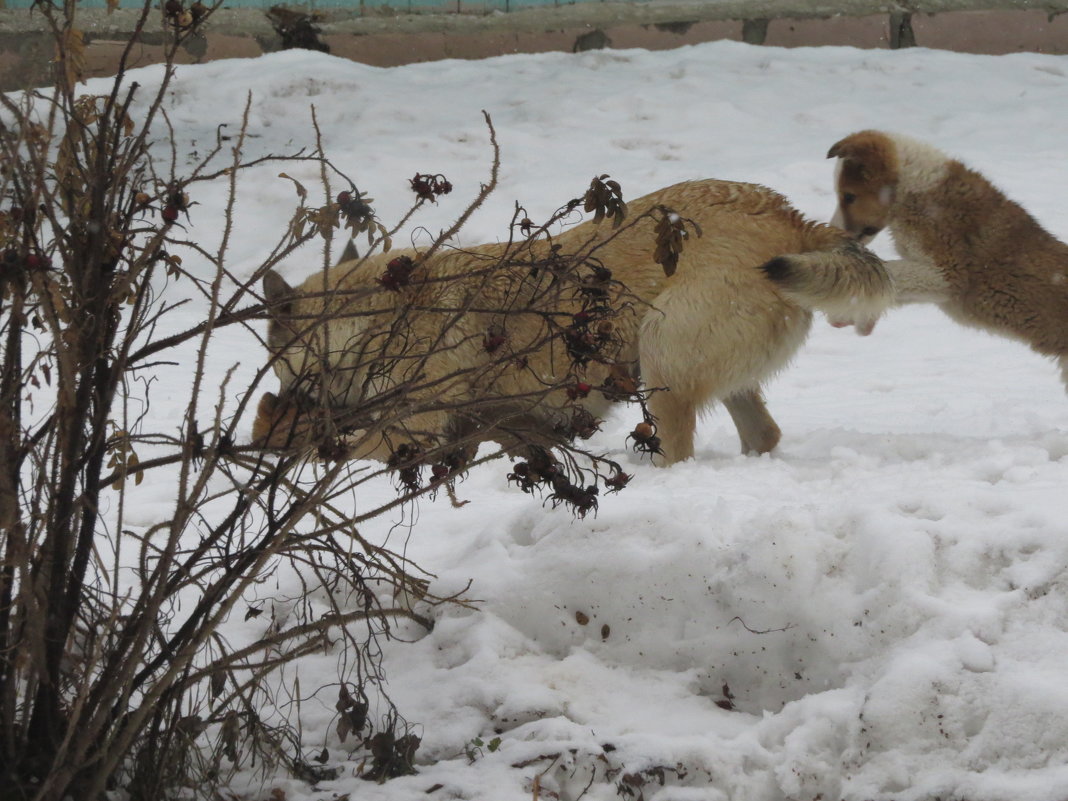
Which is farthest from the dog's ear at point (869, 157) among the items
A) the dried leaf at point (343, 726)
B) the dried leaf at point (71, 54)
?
the dried leaf at point (71, 54)

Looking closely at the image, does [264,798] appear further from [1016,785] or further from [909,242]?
[909,242]

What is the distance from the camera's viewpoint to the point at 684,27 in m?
13.7

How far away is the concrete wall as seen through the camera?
13.5 metres

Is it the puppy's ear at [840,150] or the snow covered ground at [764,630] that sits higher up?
the puppy's ear at [840,150]

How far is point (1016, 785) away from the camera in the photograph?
2742 mm

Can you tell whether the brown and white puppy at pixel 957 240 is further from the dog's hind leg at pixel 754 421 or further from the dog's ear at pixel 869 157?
the dog's hind leg at pixel 754 421

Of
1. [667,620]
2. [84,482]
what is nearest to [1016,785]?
[667,620]

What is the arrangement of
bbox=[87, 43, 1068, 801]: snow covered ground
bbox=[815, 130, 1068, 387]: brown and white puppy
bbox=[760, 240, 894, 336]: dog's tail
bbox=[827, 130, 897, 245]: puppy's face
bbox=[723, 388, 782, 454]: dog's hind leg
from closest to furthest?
bbox=[87, 43, 1068, 801]: snow covered ground, bbox=[760, 240, 894, 336]: dog's tail, bbox=[723, 388, 782, 454]: dog's hind leg, bbox=[815, 130, 1068, 387]: brown and white puppy, bbox=[827, 130, 897, 245]: puppy's face

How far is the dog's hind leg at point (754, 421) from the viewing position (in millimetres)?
5703

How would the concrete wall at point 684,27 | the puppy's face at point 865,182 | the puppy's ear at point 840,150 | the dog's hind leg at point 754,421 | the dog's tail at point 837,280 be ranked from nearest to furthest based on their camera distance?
the dog's tail at point 837,280, the dog's hind leg at point 754,421, the puppy's face at point 865,182, the puppy's ear at point 840,150, the concrete wall at point 684,27

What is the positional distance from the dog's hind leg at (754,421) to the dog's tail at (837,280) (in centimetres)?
75

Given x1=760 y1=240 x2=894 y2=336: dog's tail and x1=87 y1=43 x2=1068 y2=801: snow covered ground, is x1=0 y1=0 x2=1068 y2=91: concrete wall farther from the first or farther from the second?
x1=760 y1=240 x2=894 y2=336: dog's tail

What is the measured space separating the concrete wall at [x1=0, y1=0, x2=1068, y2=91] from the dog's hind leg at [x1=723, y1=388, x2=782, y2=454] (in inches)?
358

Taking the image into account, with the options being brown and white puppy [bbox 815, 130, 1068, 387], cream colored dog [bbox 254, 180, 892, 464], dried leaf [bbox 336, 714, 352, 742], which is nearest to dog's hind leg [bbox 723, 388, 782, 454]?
cream colored dog [bbox 254, 180, 892, 464]
